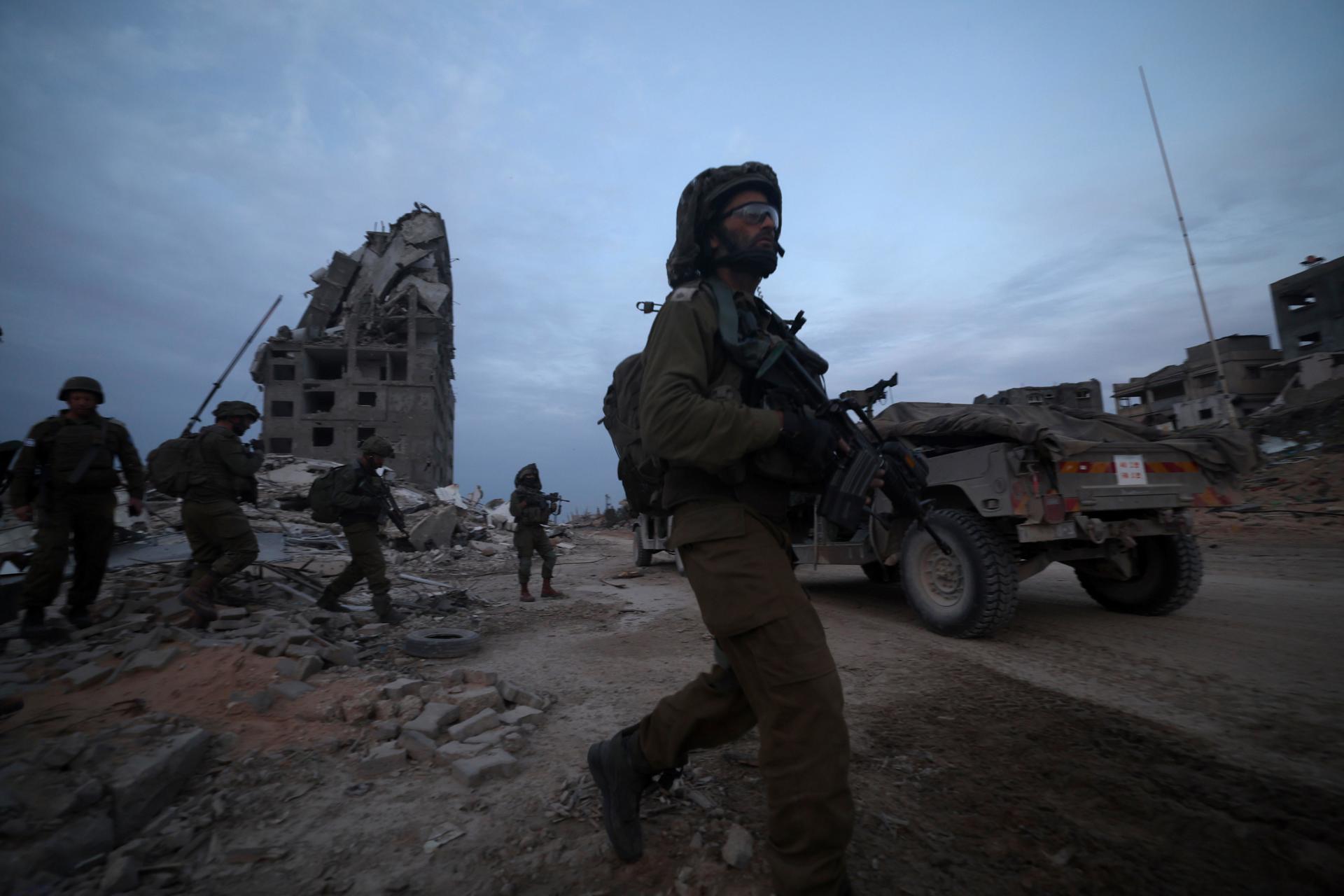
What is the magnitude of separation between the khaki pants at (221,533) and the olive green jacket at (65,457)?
60 cm

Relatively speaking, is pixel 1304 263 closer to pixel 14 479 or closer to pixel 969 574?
pixel 969 574

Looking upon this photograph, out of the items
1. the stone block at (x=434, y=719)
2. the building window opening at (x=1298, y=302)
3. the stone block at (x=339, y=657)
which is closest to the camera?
the stone block at (x=434, y=719)

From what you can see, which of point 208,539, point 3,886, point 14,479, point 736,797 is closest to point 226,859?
point 3,886

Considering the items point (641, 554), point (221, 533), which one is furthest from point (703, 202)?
point (641, 554)

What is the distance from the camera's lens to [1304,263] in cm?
2622

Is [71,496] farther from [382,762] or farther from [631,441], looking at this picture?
[631,441]

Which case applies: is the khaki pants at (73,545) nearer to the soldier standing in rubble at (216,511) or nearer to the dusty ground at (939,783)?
the soldier standing in rubble at (216,511)

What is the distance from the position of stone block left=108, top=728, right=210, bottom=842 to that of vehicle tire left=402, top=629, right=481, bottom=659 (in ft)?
6.45

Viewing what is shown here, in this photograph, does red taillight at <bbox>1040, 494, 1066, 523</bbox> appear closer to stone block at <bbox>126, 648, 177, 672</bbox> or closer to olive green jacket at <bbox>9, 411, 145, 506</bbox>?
stone block at <bbox>126, 648, 177, 672</bbox>

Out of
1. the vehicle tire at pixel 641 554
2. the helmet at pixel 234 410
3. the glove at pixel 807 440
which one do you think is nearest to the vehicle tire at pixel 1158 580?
the glove at pixel 807 440

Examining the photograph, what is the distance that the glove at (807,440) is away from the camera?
1610 mm

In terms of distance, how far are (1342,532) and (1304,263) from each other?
1083 inches

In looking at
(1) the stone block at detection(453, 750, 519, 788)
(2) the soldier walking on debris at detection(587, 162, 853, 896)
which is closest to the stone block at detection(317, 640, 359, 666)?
(1) the stone block at detection(453, 750, 519, 788)

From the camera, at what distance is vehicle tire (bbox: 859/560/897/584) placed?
21.7ft
